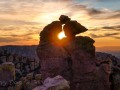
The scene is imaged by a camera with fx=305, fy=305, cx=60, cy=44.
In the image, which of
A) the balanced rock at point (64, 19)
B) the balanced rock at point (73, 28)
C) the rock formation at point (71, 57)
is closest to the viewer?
the rock formation at point (71, 57)

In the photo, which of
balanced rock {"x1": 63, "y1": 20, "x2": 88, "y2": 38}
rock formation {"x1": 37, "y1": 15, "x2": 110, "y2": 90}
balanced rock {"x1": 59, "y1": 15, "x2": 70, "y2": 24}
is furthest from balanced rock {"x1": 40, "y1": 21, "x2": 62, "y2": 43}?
balanced rock {"x1": 63, "y1": 20, "x2": 88, "y2": 38}

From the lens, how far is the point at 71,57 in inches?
1838

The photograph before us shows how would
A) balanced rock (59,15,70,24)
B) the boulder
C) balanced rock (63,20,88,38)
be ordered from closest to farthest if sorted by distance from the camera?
the boulder
balanced rock (63,20,88,38)
balanced rock (59,15,70,24)

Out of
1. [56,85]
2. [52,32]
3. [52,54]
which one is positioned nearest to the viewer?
[56,85]

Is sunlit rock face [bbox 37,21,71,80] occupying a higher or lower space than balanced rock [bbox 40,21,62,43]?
lower

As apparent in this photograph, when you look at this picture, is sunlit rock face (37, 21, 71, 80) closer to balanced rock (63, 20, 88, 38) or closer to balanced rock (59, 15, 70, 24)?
balanced rock (59, 15, 70, 24)

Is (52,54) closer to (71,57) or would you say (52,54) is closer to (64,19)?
(71,57)

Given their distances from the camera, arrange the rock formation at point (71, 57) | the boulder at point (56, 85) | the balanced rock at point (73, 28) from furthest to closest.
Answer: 1. the balanced rock at point (73, 28)
2. the rock formation at point (71, 57)
3. the boulder at point (56, 85)

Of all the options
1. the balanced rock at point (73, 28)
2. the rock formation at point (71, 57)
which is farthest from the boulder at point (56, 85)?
the balanced rock at point (73, 28)

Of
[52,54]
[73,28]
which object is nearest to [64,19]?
[73,28]

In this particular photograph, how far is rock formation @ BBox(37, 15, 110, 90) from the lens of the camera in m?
45.8

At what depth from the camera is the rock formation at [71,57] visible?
4581 cm

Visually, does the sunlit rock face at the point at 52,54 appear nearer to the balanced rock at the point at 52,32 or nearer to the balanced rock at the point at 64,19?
the balanced rock at the point at 52,32

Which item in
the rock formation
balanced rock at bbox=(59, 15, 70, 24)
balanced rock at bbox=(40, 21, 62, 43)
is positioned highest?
balanced rock at bbox=(59, 15, 70, 24)
